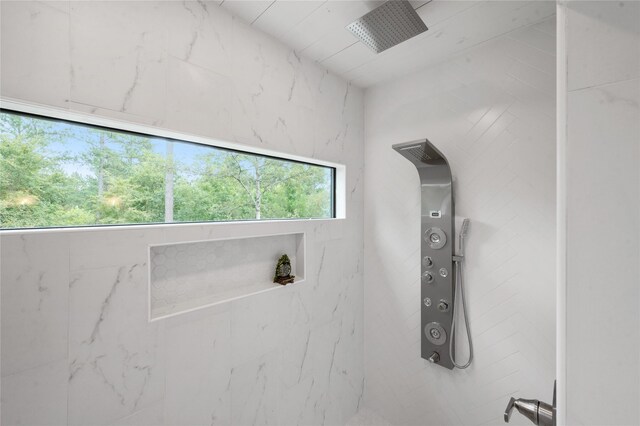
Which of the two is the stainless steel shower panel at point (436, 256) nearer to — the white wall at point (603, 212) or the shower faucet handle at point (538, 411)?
the shower faucet handle at point (538, 411)

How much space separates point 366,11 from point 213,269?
5.03 ft

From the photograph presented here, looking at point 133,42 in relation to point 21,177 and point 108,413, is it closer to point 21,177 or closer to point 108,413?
point 21,177

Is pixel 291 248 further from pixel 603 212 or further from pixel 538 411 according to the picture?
pixel 603 212

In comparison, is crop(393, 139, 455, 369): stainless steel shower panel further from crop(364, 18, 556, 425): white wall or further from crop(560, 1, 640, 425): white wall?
crop(560, 1, 640, 425): white wall

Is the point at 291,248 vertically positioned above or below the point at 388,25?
below

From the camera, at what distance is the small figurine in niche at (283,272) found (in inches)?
61.8

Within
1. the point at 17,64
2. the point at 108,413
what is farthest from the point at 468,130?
the point at 108,413

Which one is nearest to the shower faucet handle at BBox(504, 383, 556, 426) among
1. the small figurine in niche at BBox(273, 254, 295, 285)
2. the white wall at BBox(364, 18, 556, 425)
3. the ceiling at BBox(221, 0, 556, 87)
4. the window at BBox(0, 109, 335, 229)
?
the white wall at BBox(364, 18, 556, 425)

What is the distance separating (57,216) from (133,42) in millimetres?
725

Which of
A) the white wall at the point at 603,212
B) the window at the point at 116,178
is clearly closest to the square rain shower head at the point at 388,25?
the window at the point at 116,178

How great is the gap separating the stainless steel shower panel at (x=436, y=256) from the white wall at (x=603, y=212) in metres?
1.22

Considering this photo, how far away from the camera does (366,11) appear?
1.32m

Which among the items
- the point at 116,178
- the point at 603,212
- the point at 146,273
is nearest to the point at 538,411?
the point at 603,212

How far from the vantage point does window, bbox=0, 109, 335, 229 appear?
2.97 ft
